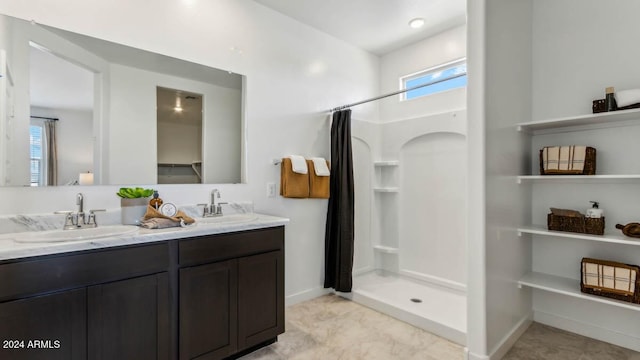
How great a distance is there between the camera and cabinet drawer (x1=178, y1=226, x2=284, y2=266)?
178 centimetres

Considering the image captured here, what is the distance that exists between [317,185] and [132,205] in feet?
5.22

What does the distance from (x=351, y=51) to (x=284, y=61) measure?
1039 mm

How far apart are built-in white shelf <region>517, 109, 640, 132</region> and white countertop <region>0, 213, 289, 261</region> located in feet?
7.19

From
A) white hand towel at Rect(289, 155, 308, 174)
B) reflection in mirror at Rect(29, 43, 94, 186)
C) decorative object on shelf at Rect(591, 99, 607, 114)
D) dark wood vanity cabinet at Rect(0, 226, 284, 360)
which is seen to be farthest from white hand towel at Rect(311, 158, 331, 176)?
decorative object on shelf at Rect(591, 99, 607, 114)

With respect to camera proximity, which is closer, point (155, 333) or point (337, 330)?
point (155, 333)

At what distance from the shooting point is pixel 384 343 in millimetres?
2258

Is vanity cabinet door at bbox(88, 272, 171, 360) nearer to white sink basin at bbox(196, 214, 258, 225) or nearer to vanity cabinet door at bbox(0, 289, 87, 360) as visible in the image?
vanity cabinet door at bbox(0, 289, 87, 360)

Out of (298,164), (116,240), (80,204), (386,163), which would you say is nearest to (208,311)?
(116,240)

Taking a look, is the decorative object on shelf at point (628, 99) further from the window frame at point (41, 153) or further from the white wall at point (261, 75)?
the window frame at point (41, 153)

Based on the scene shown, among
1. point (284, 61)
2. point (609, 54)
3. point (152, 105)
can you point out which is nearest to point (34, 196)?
point (152, 105)

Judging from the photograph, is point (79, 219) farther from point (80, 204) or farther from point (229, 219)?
point (229, 219)

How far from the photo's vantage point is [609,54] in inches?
90.3

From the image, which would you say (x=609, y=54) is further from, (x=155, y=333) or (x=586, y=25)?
(x=155, y=333)

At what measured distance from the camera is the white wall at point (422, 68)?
10.4ft
